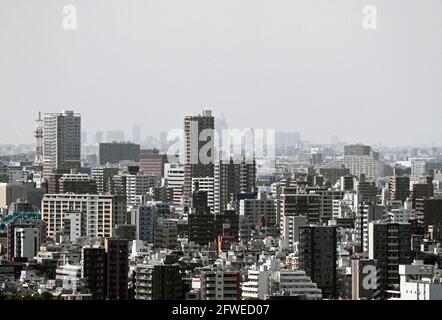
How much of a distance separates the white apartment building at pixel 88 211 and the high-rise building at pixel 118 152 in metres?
0.32

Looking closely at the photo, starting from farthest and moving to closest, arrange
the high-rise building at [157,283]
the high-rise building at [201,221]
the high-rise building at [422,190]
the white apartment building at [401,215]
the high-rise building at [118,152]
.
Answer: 1. the high-rise building at [422,190]
2. the white apartment building at [401,215]
3. the high-rise building at [201,221]
4. the high-rise building at [118,152]
5. the high-rise building at [157,283]

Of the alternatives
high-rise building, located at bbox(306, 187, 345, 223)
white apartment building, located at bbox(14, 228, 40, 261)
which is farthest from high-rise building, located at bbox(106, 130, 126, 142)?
high-rise building, located at bbox(306, 187, 345, 223)

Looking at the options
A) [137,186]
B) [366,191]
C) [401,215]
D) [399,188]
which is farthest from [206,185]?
[399,188]

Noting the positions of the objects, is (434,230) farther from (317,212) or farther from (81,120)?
(81,120)

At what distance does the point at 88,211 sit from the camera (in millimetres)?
5551

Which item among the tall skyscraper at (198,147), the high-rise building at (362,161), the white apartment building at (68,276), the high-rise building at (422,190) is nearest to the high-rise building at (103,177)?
the tall skyscraper at (198,147)

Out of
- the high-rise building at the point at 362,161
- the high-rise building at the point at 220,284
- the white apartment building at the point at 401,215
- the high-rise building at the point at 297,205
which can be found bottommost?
the high-rise building at the point at 220,284

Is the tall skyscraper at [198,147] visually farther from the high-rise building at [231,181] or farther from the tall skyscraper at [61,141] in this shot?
the tall skyscraper at [61,141]

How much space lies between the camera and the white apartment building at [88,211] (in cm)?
515

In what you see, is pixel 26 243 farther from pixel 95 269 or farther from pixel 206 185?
pixel 95 269

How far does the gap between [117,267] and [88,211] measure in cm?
147

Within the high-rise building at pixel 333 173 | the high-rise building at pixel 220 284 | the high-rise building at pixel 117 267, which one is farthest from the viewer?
the high-rise building at pixel 333 173

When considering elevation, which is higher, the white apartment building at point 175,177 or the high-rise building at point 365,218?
the white apartment building at point 175,177
